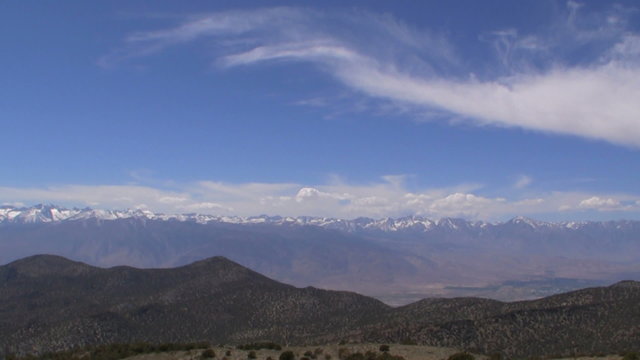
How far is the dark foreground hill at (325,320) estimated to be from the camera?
364 ft

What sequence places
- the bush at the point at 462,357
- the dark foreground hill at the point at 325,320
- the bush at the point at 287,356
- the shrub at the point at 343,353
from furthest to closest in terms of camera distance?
the dark foreground hill at the point at 325,320
the shrub at the point at 343,353
the bush at the point at 287,356
the bush at the point at 462,357

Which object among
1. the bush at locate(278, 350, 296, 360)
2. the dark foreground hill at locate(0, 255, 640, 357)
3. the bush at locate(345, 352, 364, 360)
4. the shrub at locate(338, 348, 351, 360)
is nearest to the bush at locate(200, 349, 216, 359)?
the bush at locate(278, 350, 296, 360)

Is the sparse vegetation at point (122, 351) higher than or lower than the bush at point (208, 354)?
lower

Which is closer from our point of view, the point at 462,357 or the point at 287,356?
the point at 462,357

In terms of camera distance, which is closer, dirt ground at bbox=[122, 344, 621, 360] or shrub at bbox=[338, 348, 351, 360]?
dirt ground at bbox=[122, 344, 621, 360]

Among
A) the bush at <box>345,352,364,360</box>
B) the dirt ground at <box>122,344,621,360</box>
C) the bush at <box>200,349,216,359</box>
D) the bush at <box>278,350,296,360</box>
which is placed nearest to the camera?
the bush at <box>345,352,364,360</box>

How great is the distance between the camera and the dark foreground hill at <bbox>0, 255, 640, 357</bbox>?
111 metres

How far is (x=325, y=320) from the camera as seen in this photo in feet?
508

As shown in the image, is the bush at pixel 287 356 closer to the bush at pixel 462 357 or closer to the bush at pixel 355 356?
the bush at pixel 355 356

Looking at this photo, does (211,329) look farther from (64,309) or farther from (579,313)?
(579,313)

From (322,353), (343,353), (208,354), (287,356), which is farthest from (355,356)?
(208,354)

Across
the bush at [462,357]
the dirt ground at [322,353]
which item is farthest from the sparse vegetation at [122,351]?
the bush at [462,357]

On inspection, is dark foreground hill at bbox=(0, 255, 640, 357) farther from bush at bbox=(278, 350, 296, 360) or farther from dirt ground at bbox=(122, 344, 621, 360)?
bush at bbox=(278, 350, 296, 360)

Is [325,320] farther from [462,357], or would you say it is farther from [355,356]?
[462,357]
